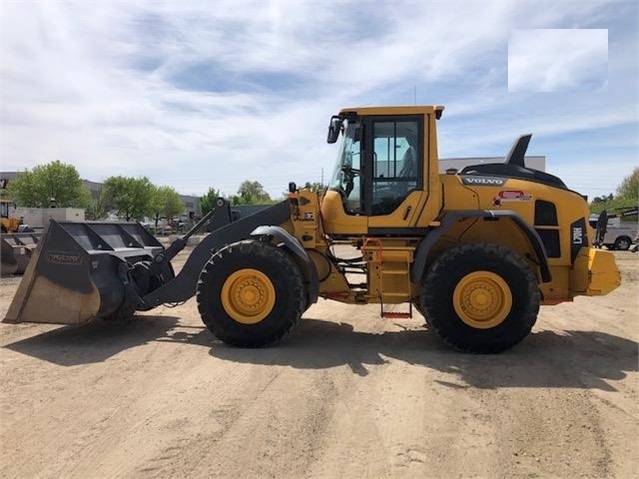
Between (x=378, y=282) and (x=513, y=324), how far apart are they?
1.65m

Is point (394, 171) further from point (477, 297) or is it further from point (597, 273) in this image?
point (597, 273)

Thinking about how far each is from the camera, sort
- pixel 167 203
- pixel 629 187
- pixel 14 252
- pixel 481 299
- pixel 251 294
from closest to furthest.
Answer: pixel 481 299 → pixel 251 294 → pixel 14 252 → pixel 629 187 → pixel 167 203

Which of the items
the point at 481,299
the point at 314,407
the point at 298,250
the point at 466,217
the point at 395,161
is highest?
the point at 395,161

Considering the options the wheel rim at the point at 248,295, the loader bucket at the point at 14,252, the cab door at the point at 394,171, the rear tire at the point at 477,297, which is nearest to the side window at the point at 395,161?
the cab door at the point at 394,171

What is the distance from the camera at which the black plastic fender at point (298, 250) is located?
22.1 ft

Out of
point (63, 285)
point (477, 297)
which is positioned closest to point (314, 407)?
point (477, 297)

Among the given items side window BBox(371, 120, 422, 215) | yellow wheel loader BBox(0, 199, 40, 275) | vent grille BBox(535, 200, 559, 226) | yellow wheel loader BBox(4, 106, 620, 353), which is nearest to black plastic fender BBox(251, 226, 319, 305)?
yellow wheel loader BBox(4, 106, 620, 353)

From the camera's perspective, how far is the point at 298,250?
6.72 m

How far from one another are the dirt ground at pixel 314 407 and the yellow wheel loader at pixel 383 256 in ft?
1.49

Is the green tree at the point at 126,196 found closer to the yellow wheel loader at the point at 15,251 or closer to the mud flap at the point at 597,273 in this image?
the yellow wheel loader at the point at 15,251

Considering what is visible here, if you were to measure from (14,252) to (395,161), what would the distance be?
39.4ft

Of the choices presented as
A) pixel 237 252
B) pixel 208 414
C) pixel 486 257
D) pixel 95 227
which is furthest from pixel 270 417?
pixel 95 227

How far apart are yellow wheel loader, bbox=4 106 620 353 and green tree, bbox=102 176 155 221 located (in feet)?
207

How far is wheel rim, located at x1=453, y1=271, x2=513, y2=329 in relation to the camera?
6426 millimetres
